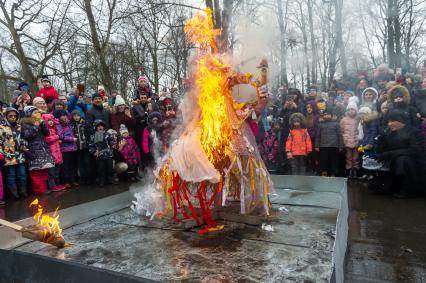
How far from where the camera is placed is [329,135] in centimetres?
844

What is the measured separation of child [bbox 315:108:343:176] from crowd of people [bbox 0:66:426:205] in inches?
0.9

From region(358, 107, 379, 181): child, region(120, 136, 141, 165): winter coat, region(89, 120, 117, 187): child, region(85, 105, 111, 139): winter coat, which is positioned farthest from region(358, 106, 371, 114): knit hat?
region(85, 105, 111, 139): winter coat

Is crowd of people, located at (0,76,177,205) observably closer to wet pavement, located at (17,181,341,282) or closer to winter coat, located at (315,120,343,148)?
winter coat, located at (315,120,343,148)

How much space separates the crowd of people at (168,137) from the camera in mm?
6848

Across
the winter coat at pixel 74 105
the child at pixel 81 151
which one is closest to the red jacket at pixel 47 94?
the winter coat at pixel 74 105

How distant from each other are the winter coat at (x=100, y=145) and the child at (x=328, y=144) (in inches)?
191

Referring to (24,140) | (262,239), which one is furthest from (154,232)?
(24,140)

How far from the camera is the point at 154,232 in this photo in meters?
4.14

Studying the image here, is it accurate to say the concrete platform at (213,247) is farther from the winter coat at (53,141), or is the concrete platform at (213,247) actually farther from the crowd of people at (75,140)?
the winter coat at (53,141)

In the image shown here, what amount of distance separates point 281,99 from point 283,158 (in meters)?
2.16

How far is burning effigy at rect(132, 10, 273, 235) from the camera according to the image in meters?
4.19

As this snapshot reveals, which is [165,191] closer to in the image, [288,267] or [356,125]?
[288,267]

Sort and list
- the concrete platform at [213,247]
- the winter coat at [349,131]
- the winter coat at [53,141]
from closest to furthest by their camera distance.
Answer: the concrete platform at [213,247] → the winter coat at [53,141] → the winter coat at [349,131]

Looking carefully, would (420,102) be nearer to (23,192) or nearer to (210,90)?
(210,90)
